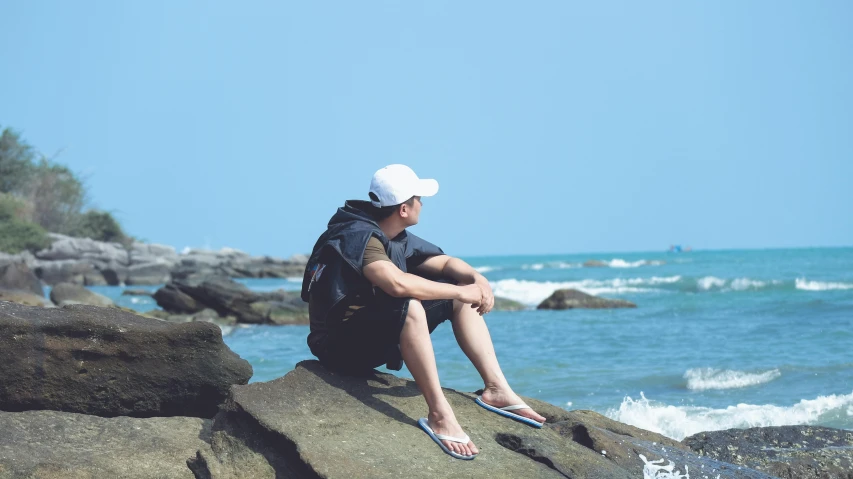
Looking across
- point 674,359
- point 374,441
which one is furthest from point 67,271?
point 374,441

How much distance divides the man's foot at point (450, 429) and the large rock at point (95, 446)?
105 centimetres

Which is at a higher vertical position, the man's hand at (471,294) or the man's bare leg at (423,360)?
the man's hand at (471,294)

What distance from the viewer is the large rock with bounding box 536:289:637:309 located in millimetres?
23953

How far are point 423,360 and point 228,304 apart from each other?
57.6 ft

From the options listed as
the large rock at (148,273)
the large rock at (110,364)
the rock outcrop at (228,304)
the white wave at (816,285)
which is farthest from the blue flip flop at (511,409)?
the large rock at (148,273)

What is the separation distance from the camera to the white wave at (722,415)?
25.6 ft

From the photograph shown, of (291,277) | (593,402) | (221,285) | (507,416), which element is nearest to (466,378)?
(593,402)

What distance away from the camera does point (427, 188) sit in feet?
15.2

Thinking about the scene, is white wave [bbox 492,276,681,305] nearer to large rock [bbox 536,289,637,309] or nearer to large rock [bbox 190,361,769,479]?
large rock [bbox 536,289,637,309]

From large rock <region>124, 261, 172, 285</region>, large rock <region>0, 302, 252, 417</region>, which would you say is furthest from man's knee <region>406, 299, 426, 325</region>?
large rock <region>124, 261, 172, 285</region>

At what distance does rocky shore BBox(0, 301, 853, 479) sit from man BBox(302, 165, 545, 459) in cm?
12

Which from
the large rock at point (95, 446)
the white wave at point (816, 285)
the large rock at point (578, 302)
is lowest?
the large rock at point (578, 302)

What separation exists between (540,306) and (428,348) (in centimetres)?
2073

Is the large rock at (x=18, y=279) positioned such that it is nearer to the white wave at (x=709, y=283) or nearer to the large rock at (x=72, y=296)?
the large rock at (x=72, y=296)
